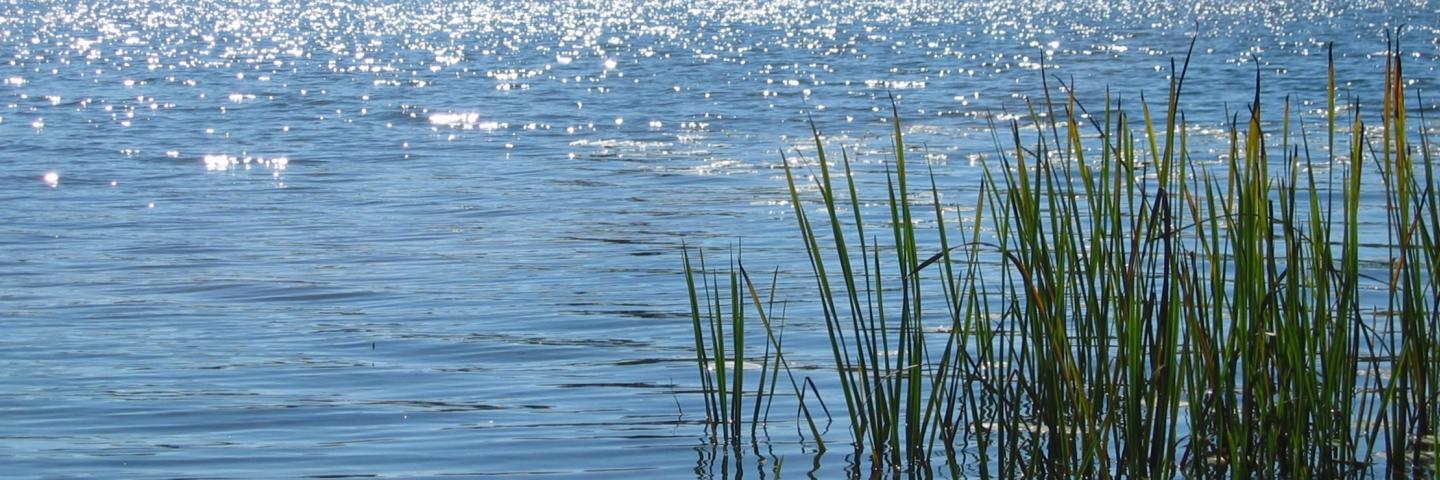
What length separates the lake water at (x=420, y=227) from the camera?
4.71 m

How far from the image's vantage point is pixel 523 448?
4.51 metres

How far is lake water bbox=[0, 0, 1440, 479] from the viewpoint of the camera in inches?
185

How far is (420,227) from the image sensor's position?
28.5 ft

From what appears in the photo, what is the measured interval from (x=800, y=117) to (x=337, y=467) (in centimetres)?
1090

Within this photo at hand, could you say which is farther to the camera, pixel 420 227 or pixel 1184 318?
pixel 420 227

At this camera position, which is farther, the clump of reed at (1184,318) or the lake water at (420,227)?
the lake water at (420,227)

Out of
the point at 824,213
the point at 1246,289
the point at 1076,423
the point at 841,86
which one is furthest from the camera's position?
the point at 841,86

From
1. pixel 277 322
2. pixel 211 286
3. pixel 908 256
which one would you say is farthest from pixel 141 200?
pixel 908 256

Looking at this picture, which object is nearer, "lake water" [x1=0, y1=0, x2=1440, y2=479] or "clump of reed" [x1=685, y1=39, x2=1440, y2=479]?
"clump of reed" [x1=685, y1=39, x2=1440, y2=479]

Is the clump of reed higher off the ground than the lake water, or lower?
higher

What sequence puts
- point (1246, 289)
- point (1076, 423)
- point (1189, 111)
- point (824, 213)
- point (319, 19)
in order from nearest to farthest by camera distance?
point (1246, 289), point (1076, 423), point (824, 213), point (1189, 111), point (319, 19)

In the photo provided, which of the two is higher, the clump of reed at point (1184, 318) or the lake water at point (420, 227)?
the clump of reed at point (1184, 318)

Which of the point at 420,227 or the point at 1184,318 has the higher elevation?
the point at 1184,318

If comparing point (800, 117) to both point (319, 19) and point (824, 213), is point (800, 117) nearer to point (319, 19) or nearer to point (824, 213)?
point (824, 213)
